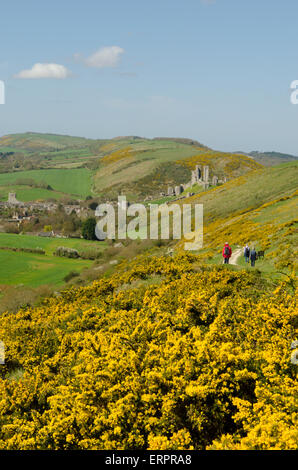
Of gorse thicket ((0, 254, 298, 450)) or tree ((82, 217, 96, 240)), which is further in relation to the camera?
tree ((82, 217, 96, 240))

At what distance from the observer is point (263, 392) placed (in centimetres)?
710

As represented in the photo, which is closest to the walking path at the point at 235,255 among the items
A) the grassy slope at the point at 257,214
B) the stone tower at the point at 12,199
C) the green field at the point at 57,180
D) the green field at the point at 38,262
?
the grassy slope at the point at 257,214

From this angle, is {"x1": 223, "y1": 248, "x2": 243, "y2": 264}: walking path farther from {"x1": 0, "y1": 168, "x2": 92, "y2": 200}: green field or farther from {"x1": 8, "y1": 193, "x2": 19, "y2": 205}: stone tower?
{"x1": 0, "y1": 168, "x2": 92, "y2": 200}: green field

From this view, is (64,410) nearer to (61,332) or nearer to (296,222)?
(61,332)

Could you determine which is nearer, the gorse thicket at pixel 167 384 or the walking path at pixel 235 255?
the gorse thicket at pixel 167 384

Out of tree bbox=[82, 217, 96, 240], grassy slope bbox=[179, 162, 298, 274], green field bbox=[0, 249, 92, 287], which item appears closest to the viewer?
grassy slope bbox=[179, 162, 298, 274]

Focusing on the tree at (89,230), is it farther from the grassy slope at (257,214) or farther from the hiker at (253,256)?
the hiker at (253,256)

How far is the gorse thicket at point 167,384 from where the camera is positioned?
6.86 metres

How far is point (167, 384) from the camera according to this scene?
7688 mm

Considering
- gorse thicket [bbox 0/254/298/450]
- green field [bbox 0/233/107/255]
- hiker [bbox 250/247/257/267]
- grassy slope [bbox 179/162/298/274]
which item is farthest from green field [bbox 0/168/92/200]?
gorse thicket [bbox 0/254/298/450]

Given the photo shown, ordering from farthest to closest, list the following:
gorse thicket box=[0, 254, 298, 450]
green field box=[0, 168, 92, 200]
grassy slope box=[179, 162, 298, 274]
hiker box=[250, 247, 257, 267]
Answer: green field box=[0, 168, 92, 200]
grassy slope box=[179, 162, 298, 274]
hiker box=[250, 247, 257, 267]
gorse thicket box=[0, 254, 298, 450]

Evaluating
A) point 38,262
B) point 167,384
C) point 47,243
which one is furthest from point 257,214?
point 47,243

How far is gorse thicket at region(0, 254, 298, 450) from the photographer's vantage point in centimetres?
686

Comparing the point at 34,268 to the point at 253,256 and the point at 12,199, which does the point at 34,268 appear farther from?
the point at 12,199
